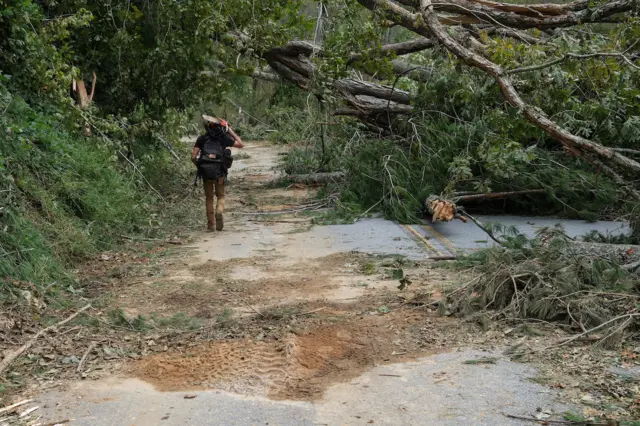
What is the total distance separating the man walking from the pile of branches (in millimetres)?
5250

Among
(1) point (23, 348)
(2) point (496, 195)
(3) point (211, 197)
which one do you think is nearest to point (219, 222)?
(3) point (211, 197)

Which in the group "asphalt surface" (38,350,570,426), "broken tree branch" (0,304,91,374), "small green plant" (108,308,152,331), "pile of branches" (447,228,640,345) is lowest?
"small green plant" (108,308,152,331)

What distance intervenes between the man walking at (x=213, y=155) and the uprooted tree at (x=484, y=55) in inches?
93.7

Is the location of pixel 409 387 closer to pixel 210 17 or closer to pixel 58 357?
pixel 58 357

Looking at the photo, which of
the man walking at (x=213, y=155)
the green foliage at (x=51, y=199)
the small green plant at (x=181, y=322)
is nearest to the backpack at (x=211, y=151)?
the man walking at (x=213, y=155)

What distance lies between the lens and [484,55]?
10.1 meters

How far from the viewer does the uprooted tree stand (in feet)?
27.5

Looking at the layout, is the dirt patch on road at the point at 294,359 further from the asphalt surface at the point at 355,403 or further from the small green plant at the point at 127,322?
the small green plant at the point at 127,322

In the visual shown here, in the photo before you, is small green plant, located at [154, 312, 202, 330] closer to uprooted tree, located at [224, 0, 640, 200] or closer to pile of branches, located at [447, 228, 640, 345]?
pile of branches, located at [447, 228, 640, 345]

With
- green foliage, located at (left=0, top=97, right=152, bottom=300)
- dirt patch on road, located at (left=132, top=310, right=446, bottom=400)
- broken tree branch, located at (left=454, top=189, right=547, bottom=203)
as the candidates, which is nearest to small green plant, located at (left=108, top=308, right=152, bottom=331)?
dirt patch on road, located at (left=132, top=310, right=446, bottom=400)

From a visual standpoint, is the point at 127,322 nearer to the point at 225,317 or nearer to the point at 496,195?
the point at 225,317

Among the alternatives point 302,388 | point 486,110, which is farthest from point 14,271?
point 486,110

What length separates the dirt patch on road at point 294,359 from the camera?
5.04 metres

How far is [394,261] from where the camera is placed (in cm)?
887
